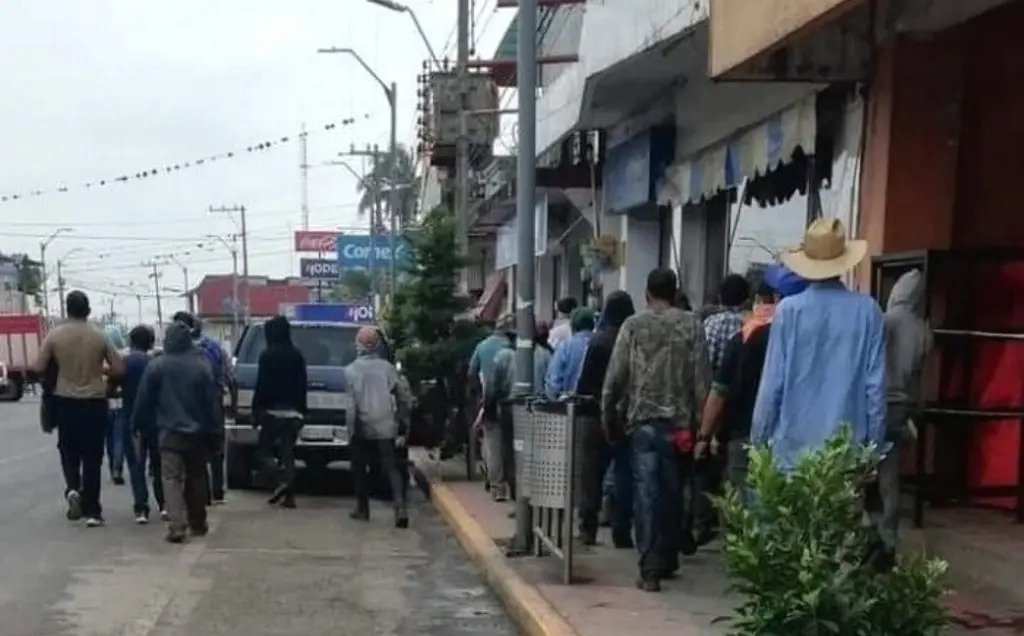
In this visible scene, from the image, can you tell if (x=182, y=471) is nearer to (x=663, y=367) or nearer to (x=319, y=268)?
(x=663, y=367)

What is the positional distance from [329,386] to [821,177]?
19.5ft

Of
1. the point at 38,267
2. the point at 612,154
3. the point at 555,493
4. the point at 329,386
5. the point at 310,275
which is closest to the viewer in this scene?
the point at 555,493

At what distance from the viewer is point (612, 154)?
1911cm

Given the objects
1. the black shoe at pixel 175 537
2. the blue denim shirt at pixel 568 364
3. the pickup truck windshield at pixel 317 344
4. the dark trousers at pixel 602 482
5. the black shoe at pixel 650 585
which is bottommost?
the black shoe at pixel 175 537

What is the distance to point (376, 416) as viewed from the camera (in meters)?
12.5

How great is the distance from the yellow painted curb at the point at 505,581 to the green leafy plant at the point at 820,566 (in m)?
2.31

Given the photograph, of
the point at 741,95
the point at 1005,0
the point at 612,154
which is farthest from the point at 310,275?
the point at 1005,0

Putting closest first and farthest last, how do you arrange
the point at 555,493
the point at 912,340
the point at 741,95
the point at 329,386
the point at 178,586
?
the point at 912,340 < the point at 555,493 < the point at 178,586 < the point at 741,95 < the point at 329,386

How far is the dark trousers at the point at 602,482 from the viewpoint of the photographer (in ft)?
32.3

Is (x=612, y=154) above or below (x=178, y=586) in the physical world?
above

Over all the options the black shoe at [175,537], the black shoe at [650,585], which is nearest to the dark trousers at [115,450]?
the black shoe at [175,537]

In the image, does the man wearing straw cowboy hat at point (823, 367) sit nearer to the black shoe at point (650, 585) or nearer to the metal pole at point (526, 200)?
the black shoe at point (650, 585)

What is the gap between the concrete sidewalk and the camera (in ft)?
24.7

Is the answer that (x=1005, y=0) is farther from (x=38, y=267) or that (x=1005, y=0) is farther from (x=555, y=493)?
(x=38, y=267)
